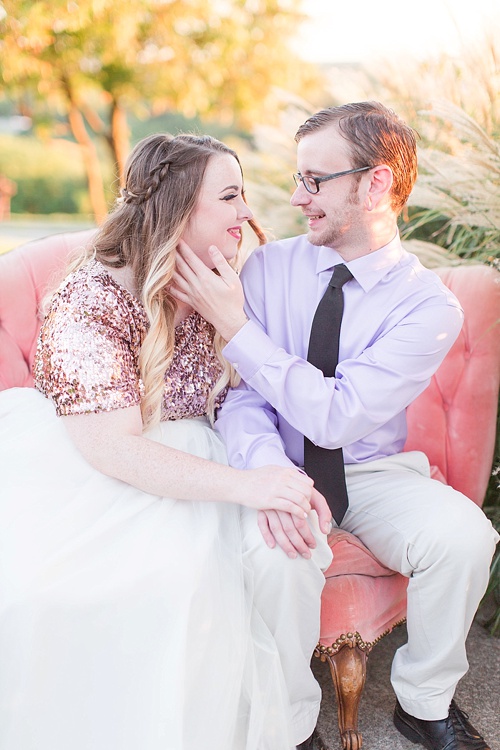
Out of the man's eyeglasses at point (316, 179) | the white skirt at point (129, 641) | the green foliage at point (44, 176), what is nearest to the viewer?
the white skirt at point (129, 641)

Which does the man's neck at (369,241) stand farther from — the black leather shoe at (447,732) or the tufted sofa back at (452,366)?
the black leather shoe at (447,732)

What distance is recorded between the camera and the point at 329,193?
229cm

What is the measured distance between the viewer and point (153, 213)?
2.22 meters

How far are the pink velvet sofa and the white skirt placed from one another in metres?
0.29

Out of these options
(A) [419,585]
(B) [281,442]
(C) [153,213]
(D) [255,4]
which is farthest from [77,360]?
(D) [255,4]

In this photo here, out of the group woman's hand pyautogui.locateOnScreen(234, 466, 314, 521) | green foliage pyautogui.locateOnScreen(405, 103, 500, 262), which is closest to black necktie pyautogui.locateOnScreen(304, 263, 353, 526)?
woman's hand pyautogui.locateOnScreen(234, 466, 314, 521)

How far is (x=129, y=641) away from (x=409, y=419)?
1.39 m

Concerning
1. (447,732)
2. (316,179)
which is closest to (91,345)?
(316,179)

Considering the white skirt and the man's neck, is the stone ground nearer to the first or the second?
the white skirt

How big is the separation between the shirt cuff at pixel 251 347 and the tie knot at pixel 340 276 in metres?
0.32

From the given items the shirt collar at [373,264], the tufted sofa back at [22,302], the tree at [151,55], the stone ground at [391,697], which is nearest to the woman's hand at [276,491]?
the shirt collar at [373,264]

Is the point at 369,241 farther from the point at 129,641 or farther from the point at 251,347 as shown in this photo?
the point at 129,641

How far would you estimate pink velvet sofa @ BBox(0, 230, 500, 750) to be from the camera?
210cm

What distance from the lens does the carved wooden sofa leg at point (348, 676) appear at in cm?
208
